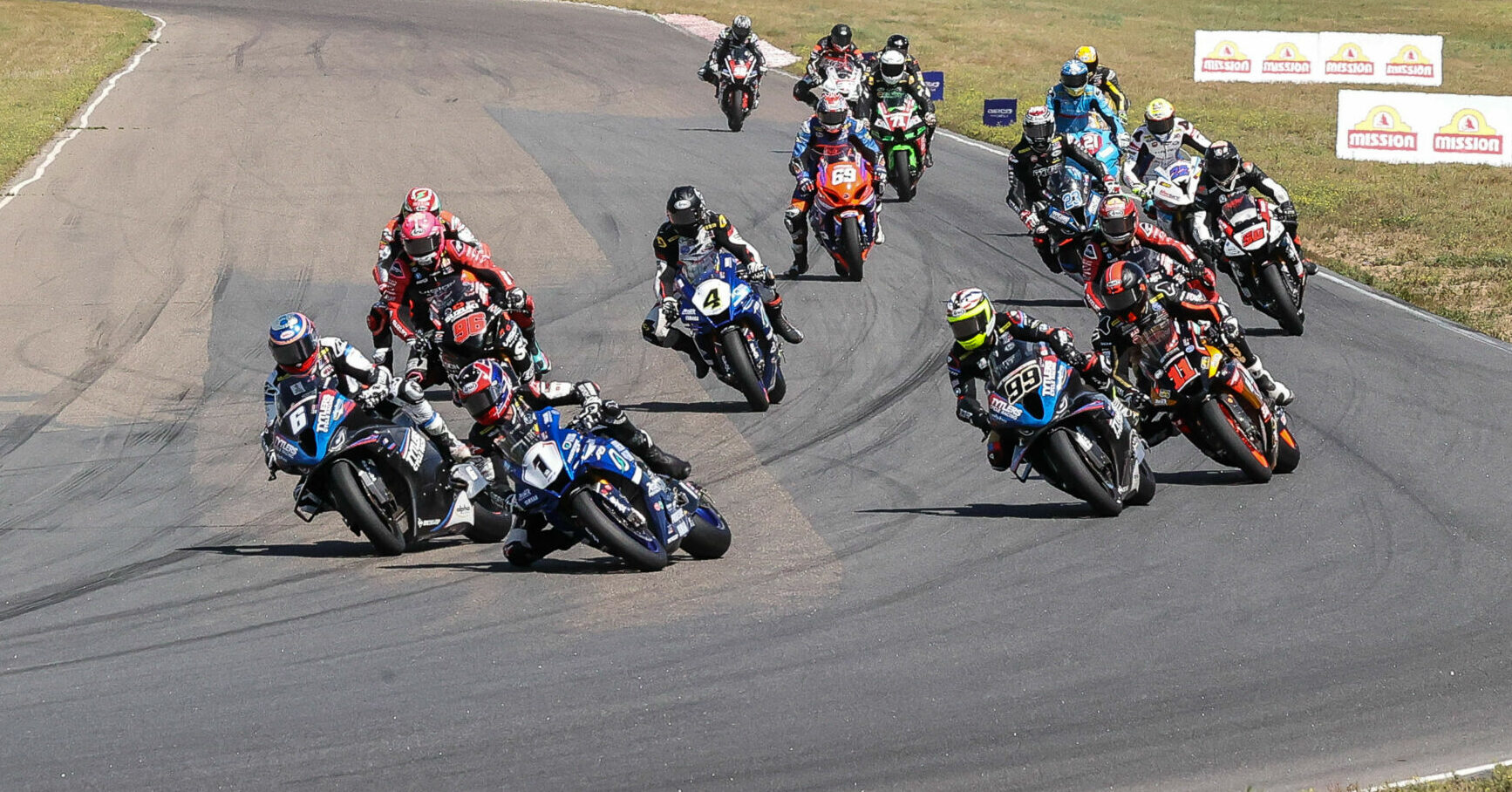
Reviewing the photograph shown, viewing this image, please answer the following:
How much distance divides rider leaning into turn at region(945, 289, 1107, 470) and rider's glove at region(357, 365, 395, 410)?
4.03m

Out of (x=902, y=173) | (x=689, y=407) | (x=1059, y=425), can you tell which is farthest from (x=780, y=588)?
(x=902, y=173)

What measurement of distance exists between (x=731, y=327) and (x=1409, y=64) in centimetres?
3209

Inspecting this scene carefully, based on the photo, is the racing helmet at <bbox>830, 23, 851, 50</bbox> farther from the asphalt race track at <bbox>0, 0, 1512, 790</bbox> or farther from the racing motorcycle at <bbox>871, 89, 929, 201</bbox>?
the asphalt race track at <bbox>0, 0, 1512, 790</bbox>

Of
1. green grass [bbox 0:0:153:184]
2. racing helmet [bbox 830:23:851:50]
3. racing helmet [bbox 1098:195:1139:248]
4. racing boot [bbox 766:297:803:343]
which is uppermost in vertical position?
racing helmet [bbox 830:23:851:50]

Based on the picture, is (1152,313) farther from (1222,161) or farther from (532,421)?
(1222,161)

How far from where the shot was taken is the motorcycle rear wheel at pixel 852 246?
763 inches

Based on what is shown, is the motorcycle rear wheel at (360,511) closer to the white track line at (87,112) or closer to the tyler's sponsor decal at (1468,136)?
the white track line at (87,112)

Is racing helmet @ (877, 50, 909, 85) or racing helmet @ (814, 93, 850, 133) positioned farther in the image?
racing helmet @ (877, 50, 909, 85)

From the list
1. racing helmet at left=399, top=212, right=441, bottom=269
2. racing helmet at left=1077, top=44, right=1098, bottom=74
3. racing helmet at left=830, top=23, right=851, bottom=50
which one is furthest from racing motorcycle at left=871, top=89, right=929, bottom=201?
racing helmet at left=399, top=212, right=441, bottom=269

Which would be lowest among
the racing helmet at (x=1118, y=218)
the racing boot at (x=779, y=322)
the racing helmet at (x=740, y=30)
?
the racing boot at (x=779, y=322)

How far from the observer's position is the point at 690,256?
15336 millimetres

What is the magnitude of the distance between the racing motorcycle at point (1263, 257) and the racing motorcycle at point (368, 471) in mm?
8738

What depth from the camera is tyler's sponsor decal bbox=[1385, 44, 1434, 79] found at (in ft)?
134

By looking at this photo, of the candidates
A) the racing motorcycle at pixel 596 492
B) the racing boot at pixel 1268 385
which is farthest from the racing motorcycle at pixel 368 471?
the racing boot at pixel 1268 385
